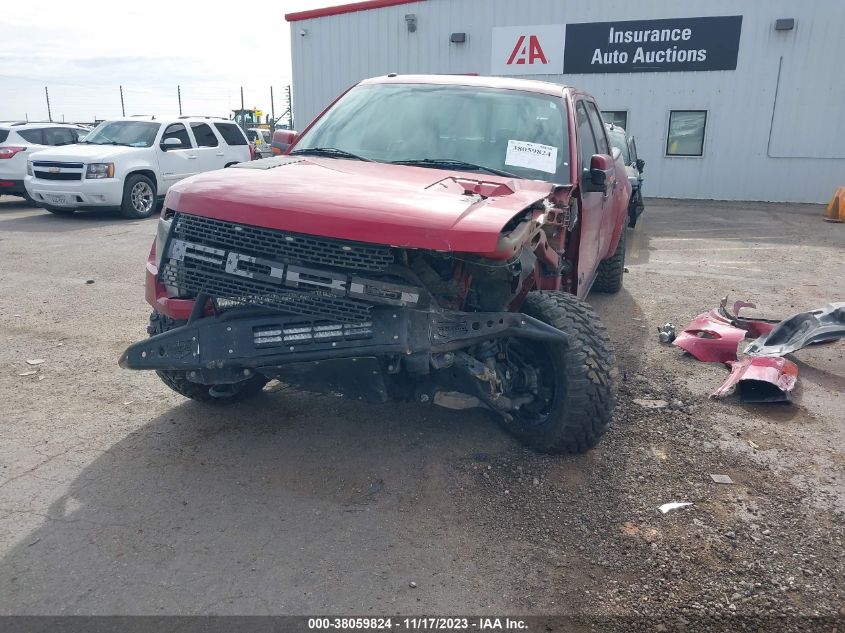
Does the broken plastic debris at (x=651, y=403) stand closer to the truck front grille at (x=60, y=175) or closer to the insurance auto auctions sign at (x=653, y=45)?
the truck front grille at (x=60, y=175)

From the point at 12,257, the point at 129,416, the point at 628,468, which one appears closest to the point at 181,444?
the point at 129,416

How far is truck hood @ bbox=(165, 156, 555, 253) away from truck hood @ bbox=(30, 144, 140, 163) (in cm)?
984

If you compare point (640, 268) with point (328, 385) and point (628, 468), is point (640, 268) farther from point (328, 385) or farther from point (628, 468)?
point (328, 385)

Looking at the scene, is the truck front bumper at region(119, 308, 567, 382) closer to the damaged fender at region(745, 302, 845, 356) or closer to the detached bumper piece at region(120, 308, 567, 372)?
the detached bumper piece at region(120, 308, 567, 372)

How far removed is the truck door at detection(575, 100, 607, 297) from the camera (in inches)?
176

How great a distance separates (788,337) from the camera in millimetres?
5410

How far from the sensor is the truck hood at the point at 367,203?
276cm

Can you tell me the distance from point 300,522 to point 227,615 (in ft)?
2.09

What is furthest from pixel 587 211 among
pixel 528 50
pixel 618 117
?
pixel 528 50

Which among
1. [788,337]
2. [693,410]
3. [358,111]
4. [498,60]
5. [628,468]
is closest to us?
[628,468]

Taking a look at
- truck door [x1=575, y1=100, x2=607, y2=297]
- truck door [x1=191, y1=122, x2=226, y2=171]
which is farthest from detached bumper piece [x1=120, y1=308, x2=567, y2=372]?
truck door [x1=191, y1=122, x2=226, y2=171]

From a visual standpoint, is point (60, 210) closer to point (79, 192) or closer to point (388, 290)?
point (79, 192)

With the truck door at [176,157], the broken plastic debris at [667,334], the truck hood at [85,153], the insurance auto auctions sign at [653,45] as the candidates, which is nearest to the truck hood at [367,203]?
the broken plastic debris at [667,334]

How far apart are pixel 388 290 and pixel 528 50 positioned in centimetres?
1678
